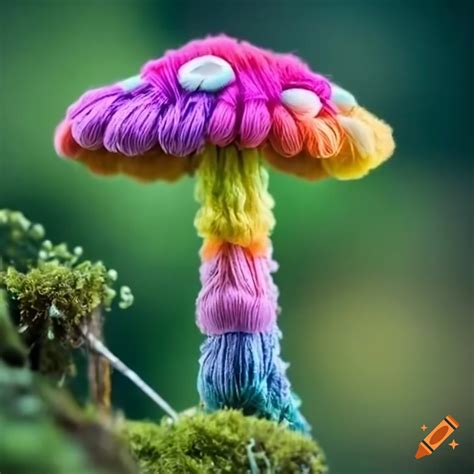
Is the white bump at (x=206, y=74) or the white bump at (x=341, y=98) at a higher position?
the white bump at (x=206, y=74)

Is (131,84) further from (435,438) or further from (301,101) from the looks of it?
(435,438)

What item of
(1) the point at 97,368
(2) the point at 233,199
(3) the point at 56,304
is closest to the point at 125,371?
(1) the point at 97,368

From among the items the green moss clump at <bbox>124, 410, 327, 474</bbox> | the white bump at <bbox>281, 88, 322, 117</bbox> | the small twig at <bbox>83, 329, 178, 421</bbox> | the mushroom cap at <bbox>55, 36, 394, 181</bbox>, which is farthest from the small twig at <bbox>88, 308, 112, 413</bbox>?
the white bump at <bbox>281, 88, 322, 117</bbox>

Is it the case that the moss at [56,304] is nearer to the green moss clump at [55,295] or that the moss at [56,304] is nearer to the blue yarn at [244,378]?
the green moss clump at [55,295]

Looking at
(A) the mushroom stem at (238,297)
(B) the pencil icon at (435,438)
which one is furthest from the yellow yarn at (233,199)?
(B) the pencil icon at (435,438)

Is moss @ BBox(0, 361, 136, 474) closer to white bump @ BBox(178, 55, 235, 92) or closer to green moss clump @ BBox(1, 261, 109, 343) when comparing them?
green moss clump @ BBox(1, 261, 109, 343)

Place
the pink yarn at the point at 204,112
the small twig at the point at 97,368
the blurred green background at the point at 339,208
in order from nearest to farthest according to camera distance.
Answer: the pink yarn at the point at 204,112 → the small twig at the point at 97,368 → the blurred green background at the point at 339,208
